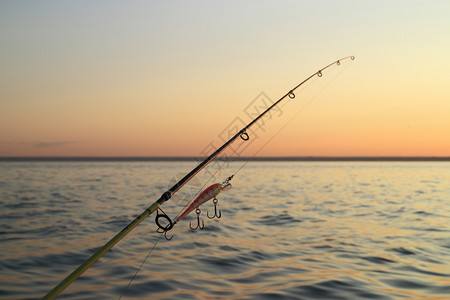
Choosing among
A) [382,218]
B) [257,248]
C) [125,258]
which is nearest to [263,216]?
[382,218]

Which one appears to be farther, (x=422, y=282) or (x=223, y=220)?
(x=223, y=220)

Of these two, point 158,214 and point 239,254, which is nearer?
point 158,214

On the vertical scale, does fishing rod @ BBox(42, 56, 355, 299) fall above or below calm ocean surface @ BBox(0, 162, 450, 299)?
above

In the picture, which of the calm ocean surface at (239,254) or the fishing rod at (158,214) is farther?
the calm ocean surface at (239,254)

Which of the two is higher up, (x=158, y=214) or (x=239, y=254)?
(x=158, y=214)

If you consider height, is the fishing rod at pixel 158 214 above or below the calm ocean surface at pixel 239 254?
above

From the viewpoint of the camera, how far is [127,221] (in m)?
15.3

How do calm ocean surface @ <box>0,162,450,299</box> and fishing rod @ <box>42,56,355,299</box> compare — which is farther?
calm ocean surface @ <box>0,162,450,299</box>

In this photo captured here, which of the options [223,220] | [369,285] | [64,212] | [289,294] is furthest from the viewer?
[64,212]

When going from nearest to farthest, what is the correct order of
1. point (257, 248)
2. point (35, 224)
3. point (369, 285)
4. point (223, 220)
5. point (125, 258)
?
1. point (369, 285)
2. point (125, 258)
3. point (257, 248)
4. point (35, 224)
5. point (223, 220)

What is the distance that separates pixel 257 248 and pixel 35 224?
26.8ft

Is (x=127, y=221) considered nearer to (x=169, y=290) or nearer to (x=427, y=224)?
(x=169, y=290)

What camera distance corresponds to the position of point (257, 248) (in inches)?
432

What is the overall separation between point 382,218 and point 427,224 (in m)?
1.67
